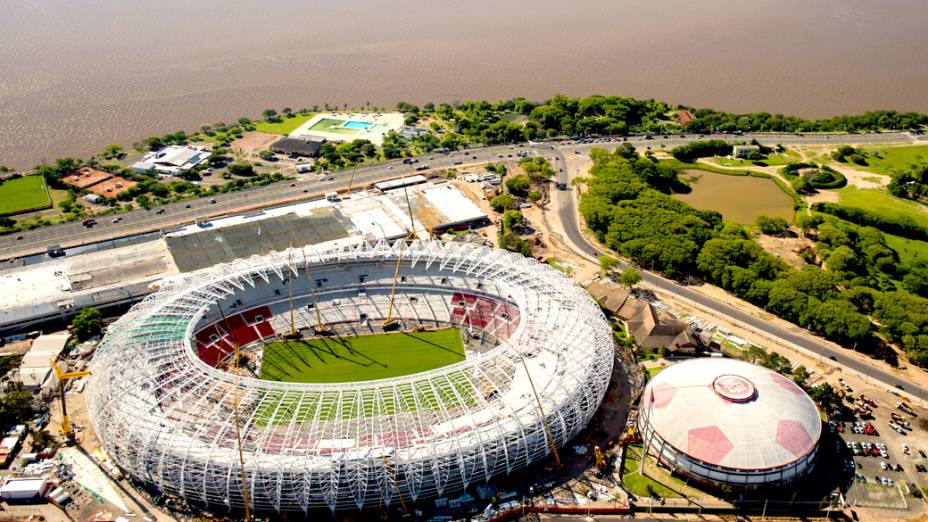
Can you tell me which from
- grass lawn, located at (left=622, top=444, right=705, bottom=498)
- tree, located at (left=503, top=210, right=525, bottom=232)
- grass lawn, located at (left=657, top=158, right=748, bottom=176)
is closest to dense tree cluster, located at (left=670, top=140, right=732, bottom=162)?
grass lawn, located at (left=657, top=158, right=748, bottom=176)

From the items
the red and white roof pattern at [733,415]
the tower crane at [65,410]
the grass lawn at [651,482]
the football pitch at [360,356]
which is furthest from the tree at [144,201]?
the grass lawn at [651,482]

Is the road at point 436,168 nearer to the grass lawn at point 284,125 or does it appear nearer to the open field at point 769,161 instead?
the open field at point 769,161

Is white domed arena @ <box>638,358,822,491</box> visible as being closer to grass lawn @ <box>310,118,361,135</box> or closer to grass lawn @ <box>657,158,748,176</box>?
grass lawn @ <box>657,158,748,176</box>

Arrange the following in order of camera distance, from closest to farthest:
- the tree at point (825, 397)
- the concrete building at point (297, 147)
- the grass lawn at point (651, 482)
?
the grass lawn at point (651, 482) < the tree at point (825, 397) < the concrete building at point (297, 147)

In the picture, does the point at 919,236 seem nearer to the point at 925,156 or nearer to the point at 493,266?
the point at 925,156

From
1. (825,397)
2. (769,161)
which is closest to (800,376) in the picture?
(825,397)

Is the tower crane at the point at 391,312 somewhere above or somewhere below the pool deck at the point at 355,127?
below
